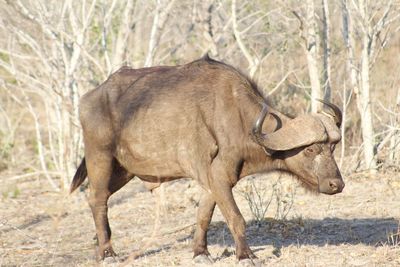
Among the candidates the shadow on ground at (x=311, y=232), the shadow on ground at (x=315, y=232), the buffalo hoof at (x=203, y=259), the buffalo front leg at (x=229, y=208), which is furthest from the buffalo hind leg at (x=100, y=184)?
the buffalo front leg at (x=229, y=208)

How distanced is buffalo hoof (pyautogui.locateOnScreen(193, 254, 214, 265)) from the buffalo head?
47.1 inches

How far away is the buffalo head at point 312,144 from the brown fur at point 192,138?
11 mm

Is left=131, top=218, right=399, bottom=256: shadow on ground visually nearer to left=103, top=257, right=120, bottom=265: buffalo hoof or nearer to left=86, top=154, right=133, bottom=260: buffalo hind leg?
left=103, top=257, right=120, bottom=265: buffalo hoof

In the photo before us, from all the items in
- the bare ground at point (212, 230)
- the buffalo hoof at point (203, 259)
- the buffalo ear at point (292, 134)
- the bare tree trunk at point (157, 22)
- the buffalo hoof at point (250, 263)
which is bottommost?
the bare ground at point (212, 230)

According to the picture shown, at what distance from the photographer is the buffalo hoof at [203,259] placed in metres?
7.99

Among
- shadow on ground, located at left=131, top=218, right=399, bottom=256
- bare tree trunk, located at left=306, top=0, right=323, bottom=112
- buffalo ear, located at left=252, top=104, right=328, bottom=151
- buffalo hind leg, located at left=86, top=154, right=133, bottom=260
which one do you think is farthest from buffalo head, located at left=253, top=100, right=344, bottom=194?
bare tree trunk, located at left=306, top=0, right=323, bottom=112

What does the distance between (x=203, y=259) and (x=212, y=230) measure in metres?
1.88

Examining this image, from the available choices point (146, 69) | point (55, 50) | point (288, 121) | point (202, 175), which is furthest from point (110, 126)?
point (55, 50)

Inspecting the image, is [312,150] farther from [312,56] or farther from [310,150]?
[312,56]

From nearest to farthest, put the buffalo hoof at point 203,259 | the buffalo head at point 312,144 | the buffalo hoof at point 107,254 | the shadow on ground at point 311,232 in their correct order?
the buffalo head at point 312,144
the buffalo hoof at point 203,259
the buffalo hoof at point 107,254
the shadow on ground at point 311,232

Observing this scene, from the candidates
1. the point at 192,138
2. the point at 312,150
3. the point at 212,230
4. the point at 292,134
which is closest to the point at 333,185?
the point at 312,150

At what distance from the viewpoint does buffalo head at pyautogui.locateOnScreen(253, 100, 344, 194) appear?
24.7ft

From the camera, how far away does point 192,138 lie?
8031mm

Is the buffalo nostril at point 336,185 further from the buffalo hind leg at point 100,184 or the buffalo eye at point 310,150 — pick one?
the buffalo hind leg at point 100,184
